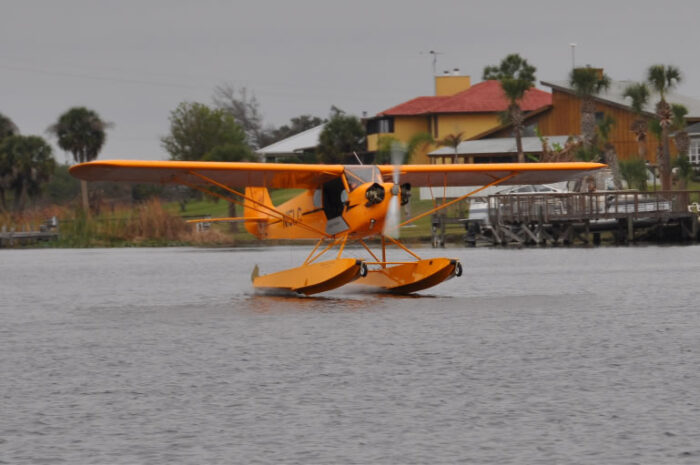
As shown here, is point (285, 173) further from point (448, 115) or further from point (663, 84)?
point (448, 115)

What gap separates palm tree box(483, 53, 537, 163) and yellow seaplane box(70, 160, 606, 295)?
37.6 m

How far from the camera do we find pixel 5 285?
1179 inches

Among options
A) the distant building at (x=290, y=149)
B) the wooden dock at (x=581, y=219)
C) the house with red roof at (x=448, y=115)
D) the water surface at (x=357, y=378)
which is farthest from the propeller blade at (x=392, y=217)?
the distant building at (x=290, y=149)

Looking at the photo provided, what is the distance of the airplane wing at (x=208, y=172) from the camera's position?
2042 centimetres

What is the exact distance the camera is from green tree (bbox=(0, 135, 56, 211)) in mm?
73812

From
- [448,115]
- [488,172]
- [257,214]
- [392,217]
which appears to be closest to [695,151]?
[448,115]

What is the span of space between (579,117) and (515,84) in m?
6.03

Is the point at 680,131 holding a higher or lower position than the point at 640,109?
lower

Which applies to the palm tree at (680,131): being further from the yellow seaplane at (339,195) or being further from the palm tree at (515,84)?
the yellow seaplane at (339,195)

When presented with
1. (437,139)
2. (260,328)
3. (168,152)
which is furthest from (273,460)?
(168,152)

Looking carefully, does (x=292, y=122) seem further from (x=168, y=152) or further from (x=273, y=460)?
(x=273, y=460)

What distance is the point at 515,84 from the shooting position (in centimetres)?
6556

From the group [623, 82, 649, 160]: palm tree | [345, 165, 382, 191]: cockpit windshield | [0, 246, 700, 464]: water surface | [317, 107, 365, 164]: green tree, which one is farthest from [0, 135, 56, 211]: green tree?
[345, 165, 382, 191]: cockpit windshield

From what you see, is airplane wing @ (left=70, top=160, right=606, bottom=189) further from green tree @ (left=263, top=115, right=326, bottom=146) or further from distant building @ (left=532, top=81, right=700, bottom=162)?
green tree @ (left=263, top=115, right=326, bottom=146)
